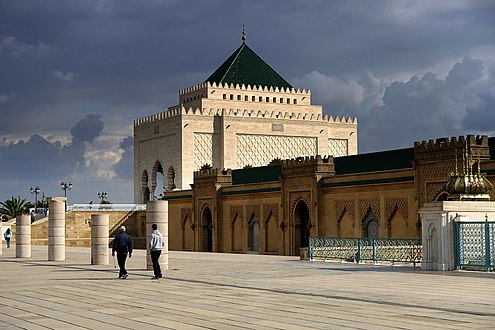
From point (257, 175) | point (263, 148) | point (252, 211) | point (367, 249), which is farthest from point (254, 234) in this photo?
point (263, 148)

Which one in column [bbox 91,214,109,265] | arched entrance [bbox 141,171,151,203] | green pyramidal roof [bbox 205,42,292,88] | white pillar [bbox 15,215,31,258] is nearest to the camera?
column [bbox 91,214,109,265]

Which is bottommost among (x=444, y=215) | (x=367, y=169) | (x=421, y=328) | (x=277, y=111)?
(x=421, y=328)

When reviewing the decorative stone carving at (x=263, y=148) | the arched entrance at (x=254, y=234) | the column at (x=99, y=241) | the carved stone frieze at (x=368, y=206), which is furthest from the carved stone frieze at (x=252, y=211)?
the decorative stone carving at (x=263, y=148)

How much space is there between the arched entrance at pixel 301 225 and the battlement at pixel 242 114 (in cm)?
2051

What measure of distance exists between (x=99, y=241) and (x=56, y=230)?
174 inches

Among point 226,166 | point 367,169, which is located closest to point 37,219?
point 226,166

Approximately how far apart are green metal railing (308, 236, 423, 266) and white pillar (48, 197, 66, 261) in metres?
8.65

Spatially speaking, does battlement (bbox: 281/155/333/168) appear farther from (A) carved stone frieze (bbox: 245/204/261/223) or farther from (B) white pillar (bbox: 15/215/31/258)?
(B) white pillar (bbox: 15/215/31/258)

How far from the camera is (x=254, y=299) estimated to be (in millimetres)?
13109

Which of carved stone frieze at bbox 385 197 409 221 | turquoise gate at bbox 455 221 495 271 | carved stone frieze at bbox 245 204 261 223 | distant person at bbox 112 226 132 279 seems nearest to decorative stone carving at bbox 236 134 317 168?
carved stone frieze at bbox 245 204 261 223

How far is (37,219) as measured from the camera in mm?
55594

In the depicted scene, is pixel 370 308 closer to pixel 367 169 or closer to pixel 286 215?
pixel 367 169

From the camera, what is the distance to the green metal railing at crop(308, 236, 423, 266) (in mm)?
22156

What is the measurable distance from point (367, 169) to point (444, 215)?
50.2ft
